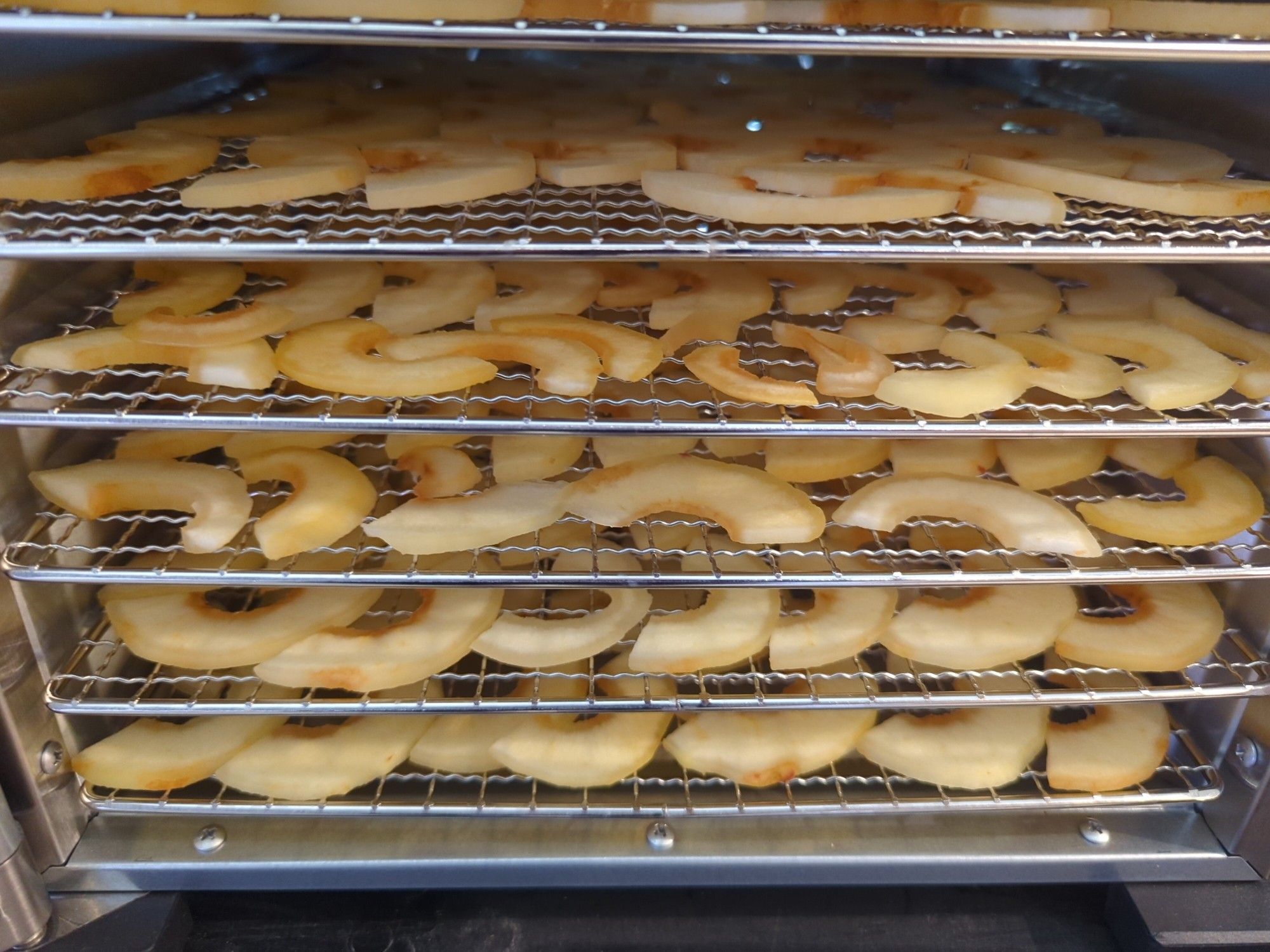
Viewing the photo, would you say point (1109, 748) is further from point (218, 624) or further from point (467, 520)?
point (218, 624)

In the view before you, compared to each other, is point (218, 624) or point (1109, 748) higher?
point (218, 624)

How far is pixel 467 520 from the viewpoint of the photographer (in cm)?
116

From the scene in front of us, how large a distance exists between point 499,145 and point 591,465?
493 mm

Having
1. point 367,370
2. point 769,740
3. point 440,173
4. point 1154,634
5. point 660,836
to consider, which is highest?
point 440,173

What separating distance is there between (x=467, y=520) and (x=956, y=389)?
619mm

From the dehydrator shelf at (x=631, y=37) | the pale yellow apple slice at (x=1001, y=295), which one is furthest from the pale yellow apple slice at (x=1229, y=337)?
the dehydrator shelf at (x=631, y=37)

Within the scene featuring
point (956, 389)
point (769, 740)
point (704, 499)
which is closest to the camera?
point (956, 389)

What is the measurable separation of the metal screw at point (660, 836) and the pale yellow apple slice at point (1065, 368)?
2.53ft

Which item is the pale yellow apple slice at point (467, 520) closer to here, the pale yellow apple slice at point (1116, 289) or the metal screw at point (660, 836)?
the metal screw at point (660, 836)

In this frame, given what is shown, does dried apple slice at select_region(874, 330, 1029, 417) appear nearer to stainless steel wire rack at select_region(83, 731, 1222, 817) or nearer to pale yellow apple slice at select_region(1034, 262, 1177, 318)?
pale yellow apple slice at select_region(1034, 262, 1177, 318)

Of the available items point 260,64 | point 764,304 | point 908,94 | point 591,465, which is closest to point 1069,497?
point 764,304

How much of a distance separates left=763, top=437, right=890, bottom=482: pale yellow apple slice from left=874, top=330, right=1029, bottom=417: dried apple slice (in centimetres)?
17

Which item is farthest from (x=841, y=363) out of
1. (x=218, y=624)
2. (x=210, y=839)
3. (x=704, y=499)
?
(x=210, y=839)

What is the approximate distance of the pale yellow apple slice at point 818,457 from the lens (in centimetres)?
128
